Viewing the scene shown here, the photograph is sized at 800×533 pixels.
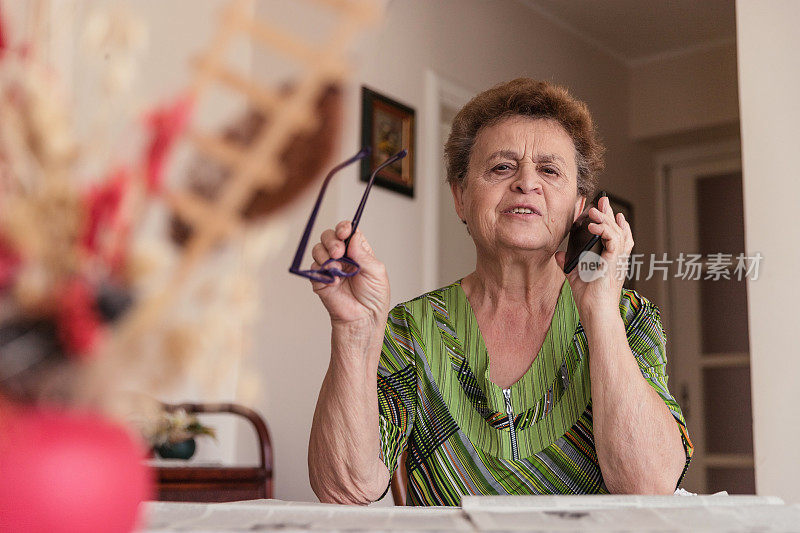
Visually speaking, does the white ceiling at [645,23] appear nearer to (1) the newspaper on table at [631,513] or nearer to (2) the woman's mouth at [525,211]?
(2) the woman's mouth at [525,211]

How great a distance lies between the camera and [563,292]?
1.63 metres

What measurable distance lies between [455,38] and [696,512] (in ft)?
10.2

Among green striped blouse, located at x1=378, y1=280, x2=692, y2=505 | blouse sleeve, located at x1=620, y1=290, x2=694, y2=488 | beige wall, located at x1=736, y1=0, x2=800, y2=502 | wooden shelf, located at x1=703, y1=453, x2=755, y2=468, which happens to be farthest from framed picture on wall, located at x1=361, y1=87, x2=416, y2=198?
wooden shelf, located at x1=703, y1=453, x2=755, y2=468

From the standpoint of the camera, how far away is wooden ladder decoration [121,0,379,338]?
1.18 feet

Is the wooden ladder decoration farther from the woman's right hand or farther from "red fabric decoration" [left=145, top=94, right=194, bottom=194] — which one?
the woman's right hand

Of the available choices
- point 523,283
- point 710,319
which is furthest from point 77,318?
point 710,319

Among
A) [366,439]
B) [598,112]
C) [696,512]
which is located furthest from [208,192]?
[598,112]

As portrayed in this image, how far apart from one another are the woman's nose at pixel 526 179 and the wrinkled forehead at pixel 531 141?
26 millimetres

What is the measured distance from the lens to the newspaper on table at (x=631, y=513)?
72 centimetres

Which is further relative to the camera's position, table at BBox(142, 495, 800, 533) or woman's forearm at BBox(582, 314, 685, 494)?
woman's forearm at BBox(582, 314, 685, 494)

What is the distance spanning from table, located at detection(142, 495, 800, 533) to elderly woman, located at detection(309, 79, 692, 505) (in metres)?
0.33

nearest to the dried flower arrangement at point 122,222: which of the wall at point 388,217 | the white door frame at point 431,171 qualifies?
the wall at point 388,217

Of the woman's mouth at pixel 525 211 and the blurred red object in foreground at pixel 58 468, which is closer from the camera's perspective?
the blurred red object in foreground at pixel 58 468

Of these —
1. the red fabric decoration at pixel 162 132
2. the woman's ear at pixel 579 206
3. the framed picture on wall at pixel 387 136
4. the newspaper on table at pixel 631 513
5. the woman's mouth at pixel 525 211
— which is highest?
the framed picture on wall at pixel 387 136
